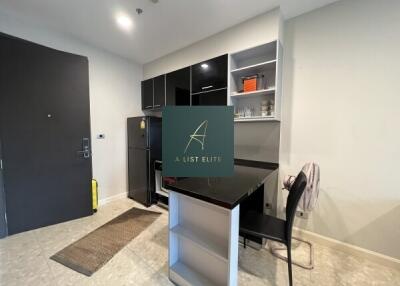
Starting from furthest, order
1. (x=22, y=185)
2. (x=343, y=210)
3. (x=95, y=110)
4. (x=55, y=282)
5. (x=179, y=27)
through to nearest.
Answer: (x=95, y=110) → (x=179, y=27) → (x=22, y=185) → (x=343, y=210) → (x=55, y=282)

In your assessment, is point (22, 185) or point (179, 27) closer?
point (22, 185)

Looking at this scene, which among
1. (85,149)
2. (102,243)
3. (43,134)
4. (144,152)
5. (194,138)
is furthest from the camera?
(144,152)

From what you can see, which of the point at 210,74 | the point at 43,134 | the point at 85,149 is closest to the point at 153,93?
the point at 210,74

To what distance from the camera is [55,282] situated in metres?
1.45

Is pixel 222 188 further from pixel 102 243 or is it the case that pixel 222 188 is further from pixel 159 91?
pixel 159 91

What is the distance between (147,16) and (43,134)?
1952mm

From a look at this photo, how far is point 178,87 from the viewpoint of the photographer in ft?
9.09

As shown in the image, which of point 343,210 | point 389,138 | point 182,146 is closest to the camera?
point 182,146

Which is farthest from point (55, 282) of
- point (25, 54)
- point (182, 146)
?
point (25, 54)

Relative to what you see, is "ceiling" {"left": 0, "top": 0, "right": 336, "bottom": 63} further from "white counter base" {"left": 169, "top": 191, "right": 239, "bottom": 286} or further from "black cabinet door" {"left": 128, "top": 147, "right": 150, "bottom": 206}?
"white counter base" {"left": 169, "top": 191, "right": 239, "bottom": 286}

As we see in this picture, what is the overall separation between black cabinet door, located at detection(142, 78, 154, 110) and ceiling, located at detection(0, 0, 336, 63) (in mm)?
765

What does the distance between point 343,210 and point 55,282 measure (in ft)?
9.15

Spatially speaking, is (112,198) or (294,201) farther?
(112,198)

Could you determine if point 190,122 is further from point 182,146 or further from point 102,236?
point 102,236
